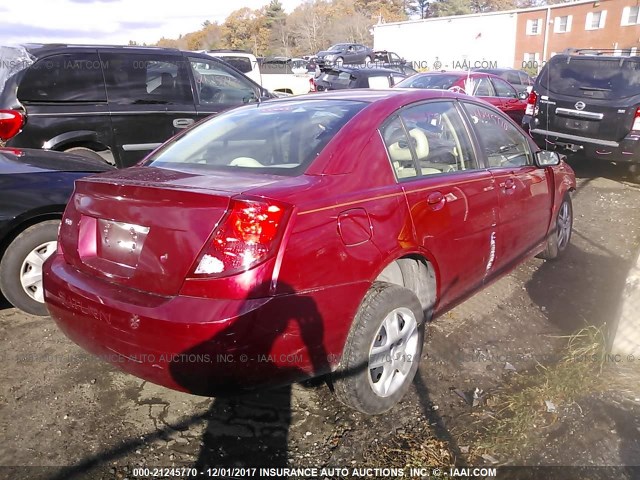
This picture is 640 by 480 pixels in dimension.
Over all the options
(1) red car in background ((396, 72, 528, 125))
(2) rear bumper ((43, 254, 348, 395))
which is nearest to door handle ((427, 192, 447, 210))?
(2) rear bumper ((43, 254, 348, 395))

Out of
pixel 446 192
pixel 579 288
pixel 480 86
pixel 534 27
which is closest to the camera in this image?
pixel 446 192

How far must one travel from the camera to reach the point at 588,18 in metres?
39.5

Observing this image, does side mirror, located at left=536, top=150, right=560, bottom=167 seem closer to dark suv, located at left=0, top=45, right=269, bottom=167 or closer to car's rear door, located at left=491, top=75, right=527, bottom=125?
dark suv, located at left=0, top=45, right=269, bottom=167

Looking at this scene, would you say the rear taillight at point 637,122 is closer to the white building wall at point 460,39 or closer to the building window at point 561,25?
the white building wall at point 460,39

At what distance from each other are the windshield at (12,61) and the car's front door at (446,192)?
4.53 m

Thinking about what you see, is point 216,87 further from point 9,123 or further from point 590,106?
point 590,106

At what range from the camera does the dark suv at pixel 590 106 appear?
307 inches

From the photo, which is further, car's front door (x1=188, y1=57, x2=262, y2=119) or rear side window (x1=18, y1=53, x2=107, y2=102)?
car's front door (x1=188, y1=57, x2=262, y2=119)

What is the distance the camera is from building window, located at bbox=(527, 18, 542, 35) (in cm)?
4209

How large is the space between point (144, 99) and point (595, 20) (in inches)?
1662

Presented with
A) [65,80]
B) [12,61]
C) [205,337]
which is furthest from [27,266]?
[12,61]

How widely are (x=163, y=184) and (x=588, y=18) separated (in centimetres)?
4522

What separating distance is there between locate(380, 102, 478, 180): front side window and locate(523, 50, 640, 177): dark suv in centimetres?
A: 551

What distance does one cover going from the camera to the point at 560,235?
5102 millimetres
